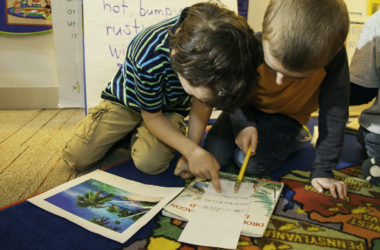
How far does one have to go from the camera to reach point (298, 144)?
1009 millimetres

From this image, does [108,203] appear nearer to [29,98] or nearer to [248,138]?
[248,138]

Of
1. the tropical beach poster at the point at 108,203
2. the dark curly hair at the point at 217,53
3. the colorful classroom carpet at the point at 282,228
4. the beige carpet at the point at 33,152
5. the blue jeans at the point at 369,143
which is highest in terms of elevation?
the dark curly hair at the point at 217,53

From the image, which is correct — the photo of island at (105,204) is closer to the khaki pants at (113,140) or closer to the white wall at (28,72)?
the khaki pants at (113,140)

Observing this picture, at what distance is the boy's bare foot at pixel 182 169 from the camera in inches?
31.2

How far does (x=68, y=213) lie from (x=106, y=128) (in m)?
0.34

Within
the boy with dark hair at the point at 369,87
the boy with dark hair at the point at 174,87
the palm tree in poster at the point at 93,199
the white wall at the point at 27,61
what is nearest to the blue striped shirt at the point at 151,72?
the boy with dark hair at the point at 174,87

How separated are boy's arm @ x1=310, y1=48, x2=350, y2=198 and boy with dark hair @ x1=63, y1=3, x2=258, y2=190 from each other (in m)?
0.29

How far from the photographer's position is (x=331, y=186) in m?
0.77

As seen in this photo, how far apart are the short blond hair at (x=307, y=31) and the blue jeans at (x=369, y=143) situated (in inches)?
19.4

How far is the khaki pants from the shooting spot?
848 millimetres

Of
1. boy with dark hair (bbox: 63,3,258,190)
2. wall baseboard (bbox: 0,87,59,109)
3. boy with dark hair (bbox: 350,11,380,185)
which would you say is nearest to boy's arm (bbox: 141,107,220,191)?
boy with dark hair (bbox: 63,3,258,190)

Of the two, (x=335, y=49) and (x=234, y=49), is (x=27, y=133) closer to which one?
(x=234, y=49)

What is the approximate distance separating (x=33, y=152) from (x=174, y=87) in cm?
55

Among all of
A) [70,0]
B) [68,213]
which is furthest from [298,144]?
[70,0]
